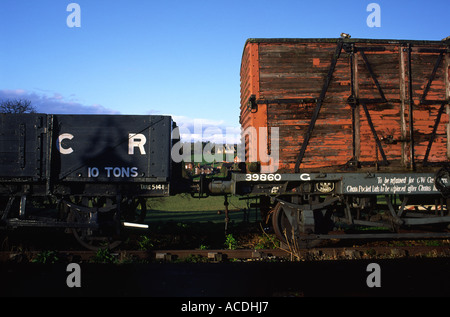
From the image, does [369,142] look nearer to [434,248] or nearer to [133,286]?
[434,248]

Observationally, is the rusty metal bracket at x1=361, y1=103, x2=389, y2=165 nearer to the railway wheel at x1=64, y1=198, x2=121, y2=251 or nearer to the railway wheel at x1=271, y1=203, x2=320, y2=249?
the railway wheel at x1=271, y1=203, x2=320, y2=249

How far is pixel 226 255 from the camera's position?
6969 mm

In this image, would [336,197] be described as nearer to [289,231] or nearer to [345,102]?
[289,231]

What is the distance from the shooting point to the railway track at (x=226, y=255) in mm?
6695

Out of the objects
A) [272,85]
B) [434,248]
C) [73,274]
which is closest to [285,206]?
[272,85]

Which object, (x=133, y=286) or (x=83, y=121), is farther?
(x=83, y=121)

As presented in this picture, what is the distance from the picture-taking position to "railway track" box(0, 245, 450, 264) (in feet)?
22.0

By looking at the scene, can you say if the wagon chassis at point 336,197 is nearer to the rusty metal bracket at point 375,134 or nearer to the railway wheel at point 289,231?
the railway wheel at point 289,231

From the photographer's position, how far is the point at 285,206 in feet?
25.3

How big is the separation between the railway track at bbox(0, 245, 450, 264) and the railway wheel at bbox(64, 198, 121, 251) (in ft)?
1.69

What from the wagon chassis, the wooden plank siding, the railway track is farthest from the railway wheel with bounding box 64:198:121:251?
the wooden plank siding

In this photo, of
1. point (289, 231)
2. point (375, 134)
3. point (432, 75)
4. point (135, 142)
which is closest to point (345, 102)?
point (375, 134)

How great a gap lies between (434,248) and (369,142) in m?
2.68

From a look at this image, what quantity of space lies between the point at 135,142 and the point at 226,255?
3.16m
